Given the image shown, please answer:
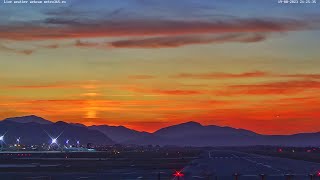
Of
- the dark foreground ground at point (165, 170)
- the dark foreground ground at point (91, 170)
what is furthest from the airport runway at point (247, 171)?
the dark foreground ground at point (91, 170)

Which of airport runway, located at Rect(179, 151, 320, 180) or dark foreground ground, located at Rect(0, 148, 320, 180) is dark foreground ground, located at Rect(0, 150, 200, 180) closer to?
dark foreground ground, located at Rect(0, 148, 320, 180)

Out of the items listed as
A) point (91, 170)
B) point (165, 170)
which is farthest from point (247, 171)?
point (91, 170)

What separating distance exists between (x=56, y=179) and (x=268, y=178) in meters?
20.6

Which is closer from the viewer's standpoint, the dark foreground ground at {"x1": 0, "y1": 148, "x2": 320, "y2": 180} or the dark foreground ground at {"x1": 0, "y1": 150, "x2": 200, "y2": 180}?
the dark foreground ground at {"x1": 0, "y1": 148, "x2": 320, "y2": 180}

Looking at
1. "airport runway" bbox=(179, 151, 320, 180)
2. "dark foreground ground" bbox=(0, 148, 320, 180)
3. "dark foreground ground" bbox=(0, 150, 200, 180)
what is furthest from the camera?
"dark foreground ground" bbox=(0, 150, 200, 180)

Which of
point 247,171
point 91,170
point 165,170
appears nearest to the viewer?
point 247,171

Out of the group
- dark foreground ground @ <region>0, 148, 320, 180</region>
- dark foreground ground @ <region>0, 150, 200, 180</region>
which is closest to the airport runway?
dark foreground ground @ <region>0, 148, 320, 180</region>

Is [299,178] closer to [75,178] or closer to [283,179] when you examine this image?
[283,179]

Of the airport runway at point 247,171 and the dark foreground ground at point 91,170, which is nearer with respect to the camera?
the airport runway at point 247,171

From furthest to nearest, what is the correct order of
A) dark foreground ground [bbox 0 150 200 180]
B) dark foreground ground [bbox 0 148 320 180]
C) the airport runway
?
1. dark foreground ground [bbox 0 150 200 180]
2. dark foreground ground [bbox 0 148 320 180]
3. the airport runway

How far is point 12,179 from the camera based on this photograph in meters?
62.1

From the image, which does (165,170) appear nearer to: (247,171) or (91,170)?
(91,170)

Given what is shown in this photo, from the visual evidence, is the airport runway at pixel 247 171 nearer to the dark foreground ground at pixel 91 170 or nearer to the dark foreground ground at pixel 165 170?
the dark foreground ground at pixel 165 170

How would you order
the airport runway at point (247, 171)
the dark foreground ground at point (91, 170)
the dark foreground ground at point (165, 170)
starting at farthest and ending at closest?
the dark foreground ground at point (91, 170), the dark foreground ground at point (165, 170), the airport runway at point (247, 171)
